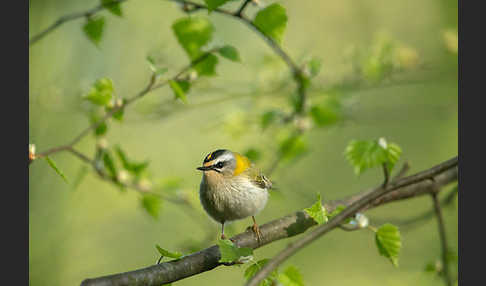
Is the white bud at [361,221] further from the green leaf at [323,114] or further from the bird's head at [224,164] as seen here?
the green leaf at [323,114]

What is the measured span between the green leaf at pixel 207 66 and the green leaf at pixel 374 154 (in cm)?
79

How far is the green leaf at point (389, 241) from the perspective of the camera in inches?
59.1

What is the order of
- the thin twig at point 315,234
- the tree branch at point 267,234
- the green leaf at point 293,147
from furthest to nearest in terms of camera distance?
the green leaf at point 293,147, the tree branch at point 267,234, the thin twig at point 315,234

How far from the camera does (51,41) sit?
4648 millimetres

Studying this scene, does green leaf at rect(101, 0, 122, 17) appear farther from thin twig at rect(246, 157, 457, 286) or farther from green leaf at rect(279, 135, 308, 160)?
thin twig at rect(246, 157, 457, 286)

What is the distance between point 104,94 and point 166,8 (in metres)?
4.75

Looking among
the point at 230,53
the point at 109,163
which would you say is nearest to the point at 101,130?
the point at 109,163

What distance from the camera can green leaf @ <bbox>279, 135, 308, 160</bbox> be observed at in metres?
2.72

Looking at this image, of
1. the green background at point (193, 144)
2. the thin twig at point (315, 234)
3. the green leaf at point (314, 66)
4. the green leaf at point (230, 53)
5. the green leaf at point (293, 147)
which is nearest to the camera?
the thin twig at point (315, 234)

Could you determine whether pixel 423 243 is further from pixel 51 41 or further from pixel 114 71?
pixel 51 41

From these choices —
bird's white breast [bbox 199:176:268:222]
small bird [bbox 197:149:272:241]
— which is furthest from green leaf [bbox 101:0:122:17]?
bird's white breast [bbox 199:176:268:222]

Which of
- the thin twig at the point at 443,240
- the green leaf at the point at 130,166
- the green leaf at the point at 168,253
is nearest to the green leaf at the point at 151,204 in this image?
the green leaf at the point at 130,166

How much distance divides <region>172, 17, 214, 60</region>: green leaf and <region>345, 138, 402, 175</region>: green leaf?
0.86 metres

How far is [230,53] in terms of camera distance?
1.92 m
